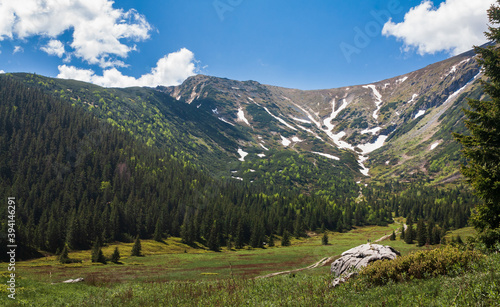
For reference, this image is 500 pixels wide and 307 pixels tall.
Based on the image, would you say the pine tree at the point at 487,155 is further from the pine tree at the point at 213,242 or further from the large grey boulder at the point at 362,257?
the pine tree at the point at 213,242

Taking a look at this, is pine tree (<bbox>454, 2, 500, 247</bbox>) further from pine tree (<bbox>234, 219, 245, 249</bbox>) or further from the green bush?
pine tree (<bbox>234, 219, 245, 249</bbox>)

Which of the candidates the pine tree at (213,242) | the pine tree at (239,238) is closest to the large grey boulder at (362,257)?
the pine tree at (213,242)

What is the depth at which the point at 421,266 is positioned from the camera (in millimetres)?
16375

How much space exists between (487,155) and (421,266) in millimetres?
11475

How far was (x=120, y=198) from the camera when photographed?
159 metres

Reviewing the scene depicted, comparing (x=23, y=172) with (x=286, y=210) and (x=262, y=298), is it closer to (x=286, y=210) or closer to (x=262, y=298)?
(x=286, y=210)

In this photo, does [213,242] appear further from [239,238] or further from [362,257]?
[362,257]

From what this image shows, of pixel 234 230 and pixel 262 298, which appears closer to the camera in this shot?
pixel 262 298

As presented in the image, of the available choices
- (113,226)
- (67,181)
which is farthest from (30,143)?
(113,226)

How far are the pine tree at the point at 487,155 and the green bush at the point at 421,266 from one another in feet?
16.9

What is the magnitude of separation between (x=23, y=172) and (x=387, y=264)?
200 metres

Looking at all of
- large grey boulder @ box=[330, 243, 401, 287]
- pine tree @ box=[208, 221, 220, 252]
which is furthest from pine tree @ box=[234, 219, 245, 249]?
large grey boulder @ box=[330, 243, 401, 287]

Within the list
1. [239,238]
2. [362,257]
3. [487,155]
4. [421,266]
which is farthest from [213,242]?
[487,155]

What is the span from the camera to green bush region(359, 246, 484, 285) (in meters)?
15.1
